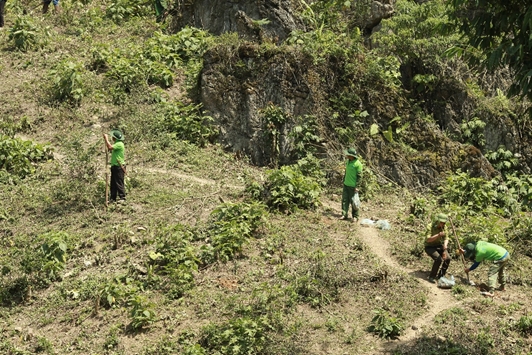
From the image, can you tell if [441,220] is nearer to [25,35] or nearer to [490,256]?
[490,256]

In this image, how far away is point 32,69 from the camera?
71.4ft

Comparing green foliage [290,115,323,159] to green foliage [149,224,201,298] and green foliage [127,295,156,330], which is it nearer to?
green foliage [149,224,201,298]

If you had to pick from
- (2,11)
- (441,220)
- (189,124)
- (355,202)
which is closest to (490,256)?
(441,220)

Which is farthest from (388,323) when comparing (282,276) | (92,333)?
(92,333)

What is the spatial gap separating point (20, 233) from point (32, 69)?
853cm

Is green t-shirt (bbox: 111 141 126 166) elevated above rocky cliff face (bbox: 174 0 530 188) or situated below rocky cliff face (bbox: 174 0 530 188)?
below

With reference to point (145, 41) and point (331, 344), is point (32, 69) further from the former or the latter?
point (331, 344)

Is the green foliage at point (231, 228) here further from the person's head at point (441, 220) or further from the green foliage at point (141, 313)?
the person's head at point (441, 220)

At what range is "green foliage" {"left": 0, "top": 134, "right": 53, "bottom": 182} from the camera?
56.2 ft

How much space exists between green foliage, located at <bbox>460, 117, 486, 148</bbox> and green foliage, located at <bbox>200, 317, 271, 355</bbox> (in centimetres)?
1032

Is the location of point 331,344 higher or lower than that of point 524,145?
lower

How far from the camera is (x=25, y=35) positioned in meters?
→ 22.5

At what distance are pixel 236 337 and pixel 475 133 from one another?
36.6 ft

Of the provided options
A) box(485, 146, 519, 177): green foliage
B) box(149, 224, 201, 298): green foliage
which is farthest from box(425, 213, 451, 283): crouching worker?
box(485, 146, 519, 177): green foliage
